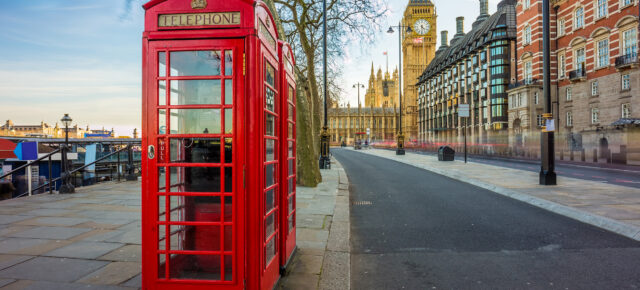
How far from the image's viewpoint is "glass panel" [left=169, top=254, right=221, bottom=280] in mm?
2922

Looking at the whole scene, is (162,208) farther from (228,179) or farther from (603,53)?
(603,53)

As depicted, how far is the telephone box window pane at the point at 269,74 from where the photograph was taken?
303 cm

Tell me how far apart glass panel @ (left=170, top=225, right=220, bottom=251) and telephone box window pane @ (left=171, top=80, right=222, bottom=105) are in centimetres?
112

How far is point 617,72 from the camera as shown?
2798cm

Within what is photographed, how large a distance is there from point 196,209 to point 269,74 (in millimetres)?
1368

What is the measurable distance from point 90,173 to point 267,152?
28.1m

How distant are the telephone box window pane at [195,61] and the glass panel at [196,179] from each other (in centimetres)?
79

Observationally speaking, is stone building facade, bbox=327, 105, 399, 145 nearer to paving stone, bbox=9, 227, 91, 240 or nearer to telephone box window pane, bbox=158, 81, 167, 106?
paving stone, bbox=9, 227, 91, 240

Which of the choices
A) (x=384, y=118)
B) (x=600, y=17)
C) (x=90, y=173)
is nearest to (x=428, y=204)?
(x=90, y=173)

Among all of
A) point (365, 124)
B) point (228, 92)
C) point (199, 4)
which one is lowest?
point (228, 92)

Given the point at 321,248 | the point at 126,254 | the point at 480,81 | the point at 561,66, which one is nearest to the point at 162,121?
the point at 126,254

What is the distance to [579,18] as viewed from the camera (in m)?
33.5

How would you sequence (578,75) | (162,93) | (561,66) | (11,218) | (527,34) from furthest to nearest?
(527,34)
(561,66)
(578,75)
(11,218)
(162,93)

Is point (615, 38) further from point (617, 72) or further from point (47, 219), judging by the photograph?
Answer: point (47, 219)
